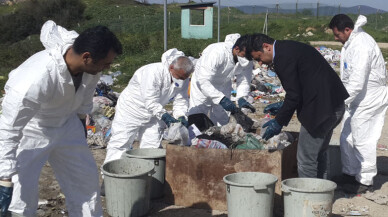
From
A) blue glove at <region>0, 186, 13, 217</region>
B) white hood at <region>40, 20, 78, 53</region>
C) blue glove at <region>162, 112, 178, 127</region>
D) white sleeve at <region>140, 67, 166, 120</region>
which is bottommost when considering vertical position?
blue glove at <region>0, 186, 13, 217</region>

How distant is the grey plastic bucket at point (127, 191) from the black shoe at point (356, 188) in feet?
7.60

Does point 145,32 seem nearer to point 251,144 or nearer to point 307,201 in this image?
point 251,144

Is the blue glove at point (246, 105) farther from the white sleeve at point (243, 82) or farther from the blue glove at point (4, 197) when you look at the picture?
the blue glove at point (4, 197)

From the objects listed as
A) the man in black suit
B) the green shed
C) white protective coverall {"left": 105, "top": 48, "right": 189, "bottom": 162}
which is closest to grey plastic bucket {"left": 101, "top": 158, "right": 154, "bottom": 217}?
white protective coverall {"left": 105, "top": 48, "right": 189, "bottom": 162}

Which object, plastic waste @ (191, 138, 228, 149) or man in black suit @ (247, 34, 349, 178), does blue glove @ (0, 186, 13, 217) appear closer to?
man in black suit @ (247, 34, 349, 178)

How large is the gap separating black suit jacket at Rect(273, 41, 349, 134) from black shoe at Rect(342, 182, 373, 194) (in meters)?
1.39

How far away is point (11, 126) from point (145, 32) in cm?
2947

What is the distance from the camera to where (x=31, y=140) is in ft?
12.1

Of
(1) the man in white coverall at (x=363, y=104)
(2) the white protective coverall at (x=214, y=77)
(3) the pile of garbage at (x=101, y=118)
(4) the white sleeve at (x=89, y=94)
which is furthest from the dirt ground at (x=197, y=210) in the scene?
(3) the pile of garbage at (x=101, y=118)

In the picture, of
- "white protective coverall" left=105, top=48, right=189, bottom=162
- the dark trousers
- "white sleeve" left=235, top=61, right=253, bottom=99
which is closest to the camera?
the dark trousers

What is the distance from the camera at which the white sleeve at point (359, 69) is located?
18.8 ft

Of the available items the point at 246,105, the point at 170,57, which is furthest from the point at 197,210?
the point at 246,105

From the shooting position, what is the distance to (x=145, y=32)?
32.3m

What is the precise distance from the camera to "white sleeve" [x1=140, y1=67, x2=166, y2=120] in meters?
5.73
